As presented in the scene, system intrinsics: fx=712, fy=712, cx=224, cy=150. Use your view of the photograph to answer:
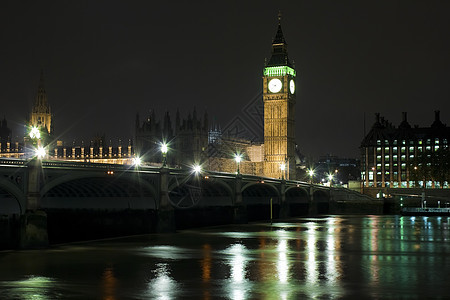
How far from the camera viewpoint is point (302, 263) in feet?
125

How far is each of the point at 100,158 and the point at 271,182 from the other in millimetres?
93720

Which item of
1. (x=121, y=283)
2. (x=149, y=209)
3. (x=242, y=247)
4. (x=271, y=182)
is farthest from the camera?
(x=271, y=182)

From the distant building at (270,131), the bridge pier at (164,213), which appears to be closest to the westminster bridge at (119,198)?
the bridge pier at (164,213)

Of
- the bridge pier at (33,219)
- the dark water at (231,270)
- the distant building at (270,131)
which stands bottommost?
the dark water at (231,270)

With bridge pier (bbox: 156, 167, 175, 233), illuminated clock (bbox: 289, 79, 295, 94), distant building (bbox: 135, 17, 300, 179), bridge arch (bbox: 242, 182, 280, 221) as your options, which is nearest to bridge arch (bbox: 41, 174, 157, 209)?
bridge pier (bbox: 156, 167, 175, 233)

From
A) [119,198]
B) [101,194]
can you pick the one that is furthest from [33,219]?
[119,198]

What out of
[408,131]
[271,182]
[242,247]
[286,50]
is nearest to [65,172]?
[242,247]

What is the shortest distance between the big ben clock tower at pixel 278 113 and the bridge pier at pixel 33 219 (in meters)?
132

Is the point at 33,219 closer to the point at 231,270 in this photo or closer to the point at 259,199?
the point at 231,270

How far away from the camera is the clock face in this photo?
182750mm

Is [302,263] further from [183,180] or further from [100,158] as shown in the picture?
[100,158]

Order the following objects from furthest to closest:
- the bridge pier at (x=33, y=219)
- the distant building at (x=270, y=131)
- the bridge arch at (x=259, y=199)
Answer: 1. the distant building at (x=270, y=131)
2. the bridge arch at (x=259, y=199)
3. the bridge pier at (x=33, y=219)

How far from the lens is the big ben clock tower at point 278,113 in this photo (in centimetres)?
18175

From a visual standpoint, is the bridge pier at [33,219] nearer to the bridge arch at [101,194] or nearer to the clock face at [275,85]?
the bridge arch at [101,194]
